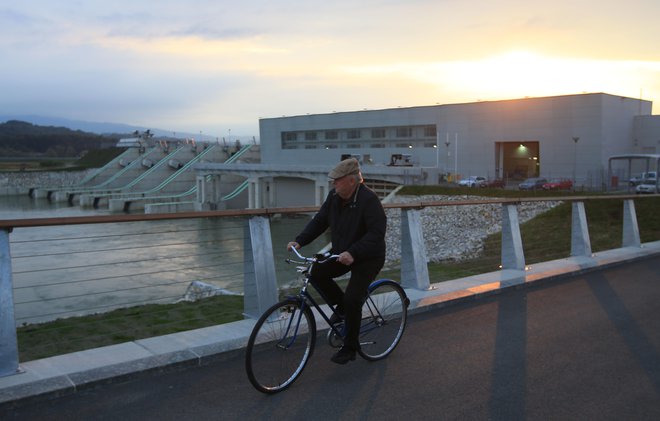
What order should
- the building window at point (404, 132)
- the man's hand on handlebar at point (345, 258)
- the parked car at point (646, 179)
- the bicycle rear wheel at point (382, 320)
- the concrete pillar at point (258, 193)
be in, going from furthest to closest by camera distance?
the concrete pillar at point (258, 193) → the building window at point (404, 132) → the parked car at point (646, 179) → the bicycle rear wheel at point (382, 320) → the man's hand on handlebar at point (345, 258)

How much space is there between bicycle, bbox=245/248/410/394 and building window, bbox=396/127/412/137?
67731mm

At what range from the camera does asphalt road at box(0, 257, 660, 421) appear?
4152mm

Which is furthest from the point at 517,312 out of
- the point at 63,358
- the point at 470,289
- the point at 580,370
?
the point at 63,358

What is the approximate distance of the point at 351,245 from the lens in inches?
190

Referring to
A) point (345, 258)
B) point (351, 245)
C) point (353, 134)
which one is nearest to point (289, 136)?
point (353, 134)

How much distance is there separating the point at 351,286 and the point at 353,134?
73.7m

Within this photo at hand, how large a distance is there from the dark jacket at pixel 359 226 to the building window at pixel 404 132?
68101mm

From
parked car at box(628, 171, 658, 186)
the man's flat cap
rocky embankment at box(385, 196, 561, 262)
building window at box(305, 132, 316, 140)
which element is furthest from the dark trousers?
building window at box(305, 132, 316, 140)

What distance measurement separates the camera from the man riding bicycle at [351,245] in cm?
480

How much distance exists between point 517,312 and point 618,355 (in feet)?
5.64

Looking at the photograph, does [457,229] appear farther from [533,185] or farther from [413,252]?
[413,252]

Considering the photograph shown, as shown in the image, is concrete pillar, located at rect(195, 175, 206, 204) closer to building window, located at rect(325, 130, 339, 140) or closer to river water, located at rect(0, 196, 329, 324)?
building window, located at rect(325, 130, 339, 140)

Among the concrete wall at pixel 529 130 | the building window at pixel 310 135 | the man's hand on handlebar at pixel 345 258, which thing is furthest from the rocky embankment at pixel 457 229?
the building window at pixel 310 135

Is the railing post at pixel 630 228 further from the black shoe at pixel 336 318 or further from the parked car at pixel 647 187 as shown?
the parked car at pixel 647 187
